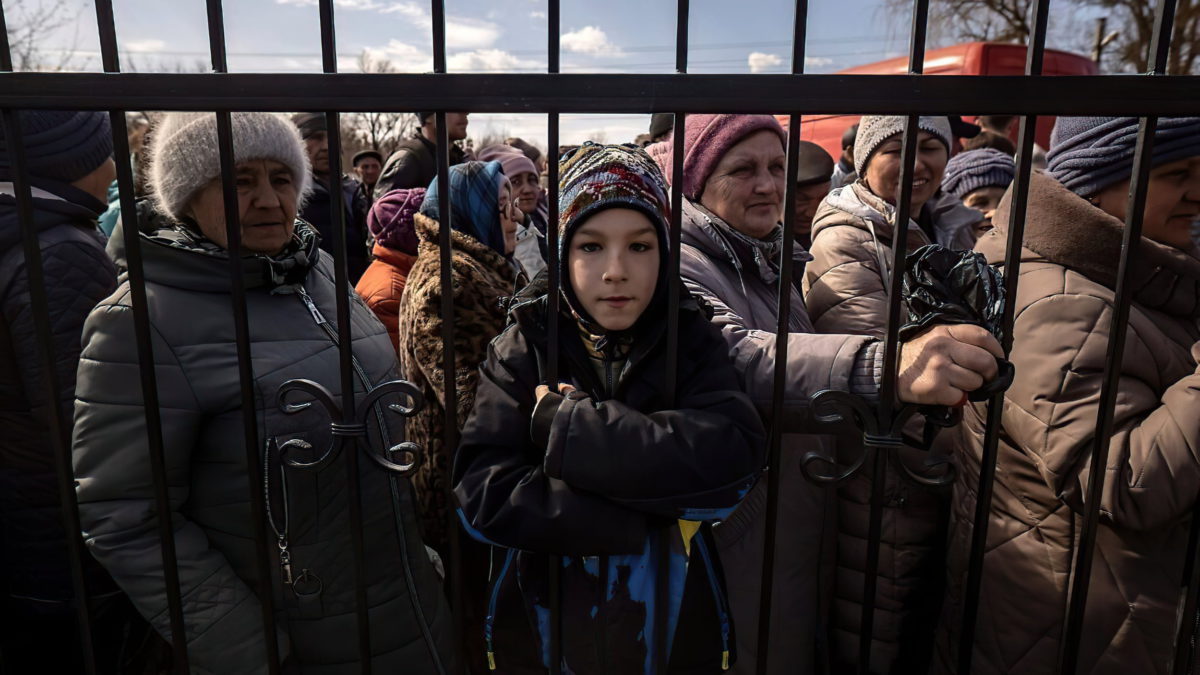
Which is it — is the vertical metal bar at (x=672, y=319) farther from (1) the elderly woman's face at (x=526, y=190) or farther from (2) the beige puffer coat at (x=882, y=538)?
(1) the elderly woman's face at (x=526, y=190)

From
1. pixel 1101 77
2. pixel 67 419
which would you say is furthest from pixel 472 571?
pixel 1101 77

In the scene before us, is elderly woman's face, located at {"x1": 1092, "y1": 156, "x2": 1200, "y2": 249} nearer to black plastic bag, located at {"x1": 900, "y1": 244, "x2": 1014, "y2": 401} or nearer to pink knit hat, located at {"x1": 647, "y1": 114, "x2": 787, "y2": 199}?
black plastic bag, located at {"x1": 900, "y1": 244, "x2": 1014, "y2": 401}

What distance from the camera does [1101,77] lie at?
1.11m

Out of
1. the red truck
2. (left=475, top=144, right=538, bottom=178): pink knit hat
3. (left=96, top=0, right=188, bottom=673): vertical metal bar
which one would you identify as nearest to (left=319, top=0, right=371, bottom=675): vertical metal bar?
(left=96, top=0, right=188, bottom=673): vertical metal bar

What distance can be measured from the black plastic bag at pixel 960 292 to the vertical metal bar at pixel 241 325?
3.75ft

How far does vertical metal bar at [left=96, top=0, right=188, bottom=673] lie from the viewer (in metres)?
1.16

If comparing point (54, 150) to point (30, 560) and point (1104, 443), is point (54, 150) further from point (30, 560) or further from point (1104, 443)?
point (1104, 443)

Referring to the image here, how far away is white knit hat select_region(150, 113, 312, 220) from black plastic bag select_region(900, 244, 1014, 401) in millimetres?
1411

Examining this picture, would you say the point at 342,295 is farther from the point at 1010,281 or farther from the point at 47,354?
the point at 1010,281

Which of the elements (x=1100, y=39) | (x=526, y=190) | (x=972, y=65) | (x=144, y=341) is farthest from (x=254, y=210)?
(x=1100, y=39)

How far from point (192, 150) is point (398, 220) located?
56.9 inches

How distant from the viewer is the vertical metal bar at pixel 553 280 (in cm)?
114

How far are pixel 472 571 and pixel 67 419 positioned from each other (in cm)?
124

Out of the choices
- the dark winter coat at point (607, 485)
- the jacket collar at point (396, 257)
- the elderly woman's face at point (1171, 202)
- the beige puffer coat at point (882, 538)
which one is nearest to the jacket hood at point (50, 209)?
the jacket collar at point (396, 257)
